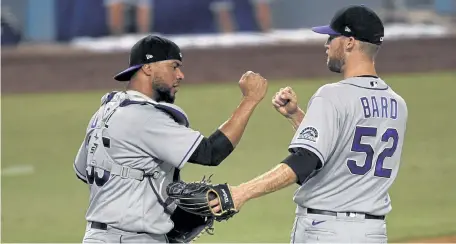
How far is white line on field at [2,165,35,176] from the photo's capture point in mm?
10531

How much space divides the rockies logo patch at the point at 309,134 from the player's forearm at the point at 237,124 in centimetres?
53

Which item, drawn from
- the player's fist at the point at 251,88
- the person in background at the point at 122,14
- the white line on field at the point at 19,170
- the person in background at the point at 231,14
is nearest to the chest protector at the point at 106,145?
the player's fist at the point at 251,88

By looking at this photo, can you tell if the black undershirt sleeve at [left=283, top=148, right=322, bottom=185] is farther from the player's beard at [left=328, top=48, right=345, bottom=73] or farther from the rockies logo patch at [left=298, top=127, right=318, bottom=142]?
the player's beard at [left=328, top=48, right=345, bottom=73]

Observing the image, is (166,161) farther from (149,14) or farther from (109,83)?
(149,14)

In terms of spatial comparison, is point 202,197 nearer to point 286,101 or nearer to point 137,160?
point 137,160

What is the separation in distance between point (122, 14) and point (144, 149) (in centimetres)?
1398

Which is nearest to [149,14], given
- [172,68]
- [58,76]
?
[58,76]

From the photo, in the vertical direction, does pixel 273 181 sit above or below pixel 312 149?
below

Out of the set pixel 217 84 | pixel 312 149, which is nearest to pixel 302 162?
pixel 312 149

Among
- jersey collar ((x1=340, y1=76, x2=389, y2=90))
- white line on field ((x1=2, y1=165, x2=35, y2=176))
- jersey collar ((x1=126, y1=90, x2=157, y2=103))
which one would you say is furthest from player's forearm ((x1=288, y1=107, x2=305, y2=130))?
white line on field ((x1=2, y1=165, x2=35, y2=176))

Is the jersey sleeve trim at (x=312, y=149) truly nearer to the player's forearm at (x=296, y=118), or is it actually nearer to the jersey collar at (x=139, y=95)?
the player's forearm at (x=296, y=118)

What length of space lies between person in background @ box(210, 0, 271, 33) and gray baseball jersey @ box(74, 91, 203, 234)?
13999 mm

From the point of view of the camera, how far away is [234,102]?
14078mm

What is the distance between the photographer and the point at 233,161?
427 inches
